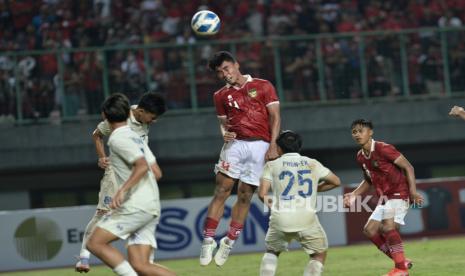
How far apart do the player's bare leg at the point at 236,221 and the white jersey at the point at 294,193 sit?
188 centimetres

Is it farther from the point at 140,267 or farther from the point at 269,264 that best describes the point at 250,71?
the point at 140,267

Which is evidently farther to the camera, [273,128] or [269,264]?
[273,128]

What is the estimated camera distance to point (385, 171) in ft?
44.2

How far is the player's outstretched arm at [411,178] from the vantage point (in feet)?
42.4

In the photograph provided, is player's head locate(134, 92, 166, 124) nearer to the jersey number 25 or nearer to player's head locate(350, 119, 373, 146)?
the jersey number 25

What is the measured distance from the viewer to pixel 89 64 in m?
22.0

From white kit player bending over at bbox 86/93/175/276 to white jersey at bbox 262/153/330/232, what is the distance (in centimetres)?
163

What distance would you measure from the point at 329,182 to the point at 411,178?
1800mm

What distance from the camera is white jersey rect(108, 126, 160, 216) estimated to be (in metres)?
10.2

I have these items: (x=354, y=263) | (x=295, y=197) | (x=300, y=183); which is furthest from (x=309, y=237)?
(x=354, y=263)

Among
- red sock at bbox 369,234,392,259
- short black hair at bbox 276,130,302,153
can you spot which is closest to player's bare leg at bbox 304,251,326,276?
short black hair at bbox 276,130,302,153

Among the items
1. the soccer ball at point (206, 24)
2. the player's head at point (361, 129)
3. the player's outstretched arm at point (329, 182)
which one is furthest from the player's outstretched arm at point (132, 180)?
the soccer ball at point (206, 24)

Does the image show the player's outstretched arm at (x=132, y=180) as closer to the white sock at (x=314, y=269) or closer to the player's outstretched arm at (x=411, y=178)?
the white sock at (x=314, y=269)

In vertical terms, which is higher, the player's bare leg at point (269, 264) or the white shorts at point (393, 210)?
the white shorts at point (393, 210)
